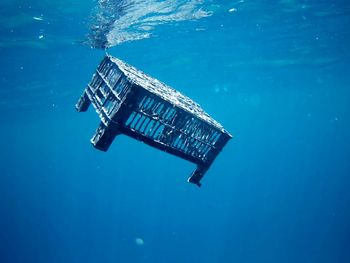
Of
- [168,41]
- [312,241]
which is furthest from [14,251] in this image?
[168,41]

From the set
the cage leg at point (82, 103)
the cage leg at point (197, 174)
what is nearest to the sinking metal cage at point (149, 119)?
the cage leg at point (197, 174)

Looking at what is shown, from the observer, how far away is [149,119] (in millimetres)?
4789

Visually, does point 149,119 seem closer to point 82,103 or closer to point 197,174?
point 197,174

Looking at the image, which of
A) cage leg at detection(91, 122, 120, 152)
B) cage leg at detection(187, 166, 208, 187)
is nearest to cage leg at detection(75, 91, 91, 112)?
cage leg at detection(91, 122, 120, 152)

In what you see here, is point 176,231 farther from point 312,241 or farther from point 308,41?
point 308,41

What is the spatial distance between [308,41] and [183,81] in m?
16.9

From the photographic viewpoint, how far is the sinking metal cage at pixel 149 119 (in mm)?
4426

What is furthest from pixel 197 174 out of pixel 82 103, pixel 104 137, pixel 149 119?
pixel 82 103

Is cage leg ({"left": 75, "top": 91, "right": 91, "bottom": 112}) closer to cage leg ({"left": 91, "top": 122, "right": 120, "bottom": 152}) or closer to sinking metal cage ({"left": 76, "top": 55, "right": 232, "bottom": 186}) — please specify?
sinking metal cage ({"left": 76, "top": 55, "right": 232, "bottom": 186})

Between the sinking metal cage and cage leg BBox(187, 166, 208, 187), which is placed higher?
the sinking metal cage

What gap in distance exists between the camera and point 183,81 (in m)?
38.9

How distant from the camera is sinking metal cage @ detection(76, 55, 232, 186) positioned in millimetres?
4426

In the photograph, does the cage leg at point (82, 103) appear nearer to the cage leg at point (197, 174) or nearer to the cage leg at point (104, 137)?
the cage leg at point (104, 137)

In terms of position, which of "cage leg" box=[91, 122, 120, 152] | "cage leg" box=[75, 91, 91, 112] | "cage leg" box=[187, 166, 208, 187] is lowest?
"cage leg" box=[187, 166, 208, 187]
